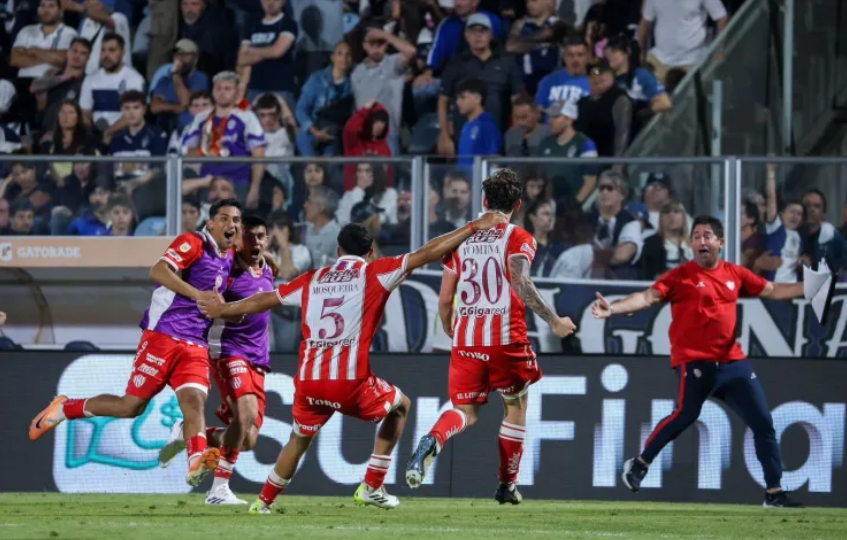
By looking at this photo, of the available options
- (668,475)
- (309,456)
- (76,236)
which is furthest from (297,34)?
(668,475)

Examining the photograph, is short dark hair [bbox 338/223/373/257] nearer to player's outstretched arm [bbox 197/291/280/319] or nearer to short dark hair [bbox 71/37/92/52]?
player's outstretched arm [bbox 197/291/280/319]

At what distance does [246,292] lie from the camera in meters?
10.6

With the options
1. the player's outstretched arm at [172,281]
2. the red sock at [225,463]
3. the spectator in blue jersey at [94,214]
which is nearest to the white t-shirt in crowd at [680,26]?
the spectator in blue jersey at [94,214]

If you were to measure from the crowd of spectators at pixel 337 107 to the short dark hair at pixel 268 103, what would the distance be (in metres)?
0.02

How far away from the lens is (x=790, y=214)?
40.3 ft

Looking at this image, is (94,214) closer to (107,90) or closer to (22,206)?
(22,206)

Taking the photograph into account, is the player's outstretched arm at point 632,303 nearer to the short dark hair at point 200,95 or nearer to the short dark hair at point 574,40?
A: the short dark hair at point 574,40

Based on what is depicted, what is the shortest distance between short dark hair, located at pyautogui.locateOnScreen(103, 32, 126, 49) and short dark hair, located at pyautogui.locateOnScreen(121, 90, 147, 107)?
0.87m

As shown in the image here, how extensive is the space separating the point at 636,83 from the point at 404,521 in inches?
303

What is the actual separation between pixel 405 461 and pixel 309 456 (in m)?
0.86

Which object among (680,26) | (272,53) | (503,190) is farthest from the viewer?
(272,53)

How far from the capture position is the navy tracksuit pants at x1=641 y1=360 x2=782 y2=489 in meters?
11.0

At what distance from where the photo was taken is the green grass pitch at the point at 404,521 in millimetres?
7918

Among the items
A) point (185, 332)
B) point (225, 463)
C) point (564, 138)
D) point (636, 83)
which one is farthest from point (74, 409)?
point (636, 83)
